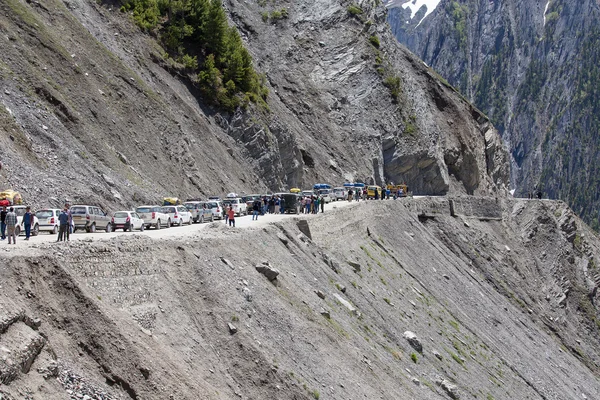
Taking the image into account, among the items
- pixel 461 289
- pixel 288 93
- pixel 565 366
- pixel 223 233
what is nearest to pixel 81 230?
pixel 223 233

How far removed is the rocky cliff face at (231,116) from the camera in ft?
135

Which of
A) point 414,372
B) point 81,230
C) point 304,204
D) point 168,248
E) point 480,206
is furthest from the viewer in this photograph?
point 480,206

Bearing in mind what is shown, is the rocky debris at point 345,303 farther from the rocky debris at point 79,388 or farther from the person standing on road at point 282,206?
the person standing on road at point 282,206

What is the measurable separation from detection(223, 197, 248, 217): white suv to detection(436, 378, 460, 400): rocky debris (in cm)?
2254

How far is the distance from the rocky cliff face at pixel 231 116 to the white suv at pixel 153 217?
2.20 metres

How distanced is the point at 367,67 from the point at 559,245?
28.3 meters

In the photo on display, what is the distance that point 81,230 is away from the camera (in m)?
33.9

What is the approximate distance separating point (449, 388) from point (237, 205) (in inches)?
955

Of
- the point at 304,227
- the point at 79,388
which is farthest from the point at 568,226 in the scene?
the point at 79,388

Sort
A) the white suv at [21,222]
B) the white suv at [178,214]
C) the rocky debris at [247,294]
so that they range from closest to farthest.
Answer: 1. the rocky debris at [247,294]
2. the white suv at [21,222]
3. the white suv at [178,214]

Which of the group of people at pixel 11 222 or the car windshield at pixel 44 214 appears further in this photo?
the car windshield at pixel 44 214

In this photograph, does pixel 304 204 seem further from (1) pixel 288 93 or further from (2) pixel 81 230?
(1) pixel 288 93

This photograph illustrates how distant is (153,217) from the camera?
38125 millimetres

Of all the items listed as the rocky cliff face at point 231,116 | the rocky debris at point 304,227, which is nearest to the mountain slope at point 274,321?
the rocky debris at point 304,227
